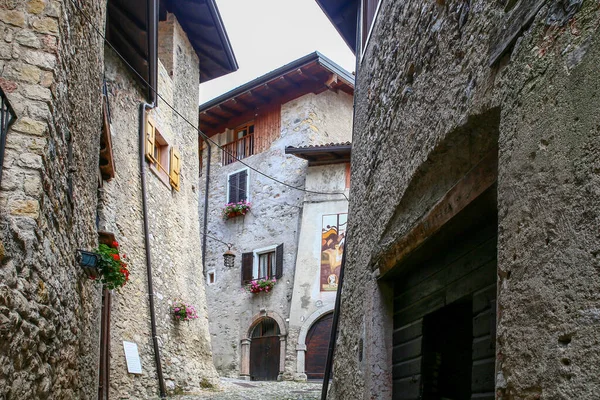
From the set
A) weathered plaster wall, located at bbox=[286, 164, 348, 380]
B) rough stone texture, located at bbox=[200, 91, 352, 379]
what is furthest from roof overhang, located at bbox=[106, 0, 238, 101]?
weathered plaster wall, located at bbox=[286, 164, 348, 380]

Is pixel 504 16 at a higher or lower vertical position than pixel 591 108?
higher

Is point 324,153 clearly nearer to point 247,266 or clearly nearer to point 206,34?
point 247,266

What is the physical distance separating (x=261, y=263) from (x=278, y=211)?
1531mm

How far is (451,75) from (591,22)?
122cm

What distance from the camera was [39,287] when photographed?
3.30m

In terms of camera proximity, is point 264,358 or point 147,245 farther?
point 264,358

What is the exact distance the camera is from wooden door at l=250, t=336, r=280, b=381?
15.8 metres

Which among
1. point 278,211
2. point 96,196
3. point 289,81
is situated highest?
point 289,81

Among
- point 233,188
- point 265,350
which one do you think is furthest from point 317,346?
point 233,188

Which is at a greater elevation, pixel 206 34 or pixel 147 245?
pixel 206 34

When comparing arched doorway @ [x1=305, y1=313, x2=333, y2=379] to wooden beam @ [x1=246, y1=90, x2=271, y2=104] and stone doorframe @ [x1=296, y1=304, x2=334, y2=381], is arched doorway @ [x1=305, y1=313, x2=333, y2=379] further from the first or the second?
wooden beam @ [x1=246, y1=90, x2=271, y2=104]

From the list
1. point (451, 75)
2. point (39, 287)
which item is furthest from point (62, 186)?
point (451, 75)

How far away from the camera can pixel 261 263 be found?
16.9 meters

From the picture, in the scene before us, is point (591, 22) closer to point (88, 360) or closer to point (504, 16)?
point (504, 16)
